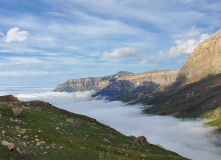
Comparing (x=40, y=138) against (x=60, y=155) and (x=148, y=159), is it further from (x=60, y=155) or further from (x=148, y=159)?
(x=148, y=159)

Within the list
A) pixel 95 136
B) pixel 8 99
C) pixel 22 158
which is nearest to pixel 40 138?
pixel 22 158

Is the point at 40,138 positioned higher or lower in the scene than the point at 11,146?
lower

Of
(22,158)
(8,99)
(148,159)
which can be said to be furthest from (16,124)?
(8,99)

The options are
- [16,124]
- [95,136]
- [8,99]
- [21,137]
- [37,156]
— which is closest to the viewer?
[37,156]

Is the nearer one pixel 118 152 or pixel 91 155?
pixel 91 155

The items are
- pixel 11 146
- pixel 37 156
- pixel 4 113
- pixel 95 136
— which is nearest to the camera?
pixel 11 146

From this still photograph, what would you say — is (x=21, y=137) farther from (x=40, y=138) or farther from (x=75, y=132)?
(x=75, y=132)

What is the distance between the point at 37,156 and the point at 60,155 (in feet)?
14.5

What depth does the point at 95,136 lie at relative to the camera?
189 feet

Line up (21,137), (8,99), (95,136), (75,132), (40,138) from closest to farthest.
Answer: (21,137) < (40,138) < (75,132) < (95,136) < (8,99)

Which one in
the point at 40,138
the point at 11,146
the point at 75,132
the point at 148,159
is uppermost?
the point at 11,146

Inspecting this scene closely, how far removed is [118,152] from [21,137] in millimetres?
22858

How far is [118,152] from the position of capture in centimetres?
4484

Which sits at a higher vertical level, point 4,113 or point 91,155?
point 4,113
